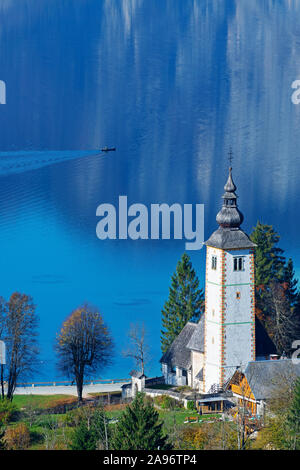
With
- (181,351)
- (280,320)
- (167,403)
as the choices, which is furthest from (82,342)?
(280,320)

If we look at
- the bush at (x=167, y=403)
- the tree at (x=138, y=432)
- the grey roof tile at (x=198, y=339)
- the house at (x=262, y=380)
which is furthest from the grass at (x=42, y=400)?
the tree at (x=138, y=432)

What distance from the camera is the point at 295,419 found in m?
45.3

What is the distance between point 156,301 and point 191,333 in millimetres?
22876

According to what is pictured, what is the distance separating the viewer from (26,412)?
55531 millimetres

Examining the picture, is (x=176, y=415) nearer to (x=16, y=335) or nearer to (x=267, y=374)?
(x=267, y=374)

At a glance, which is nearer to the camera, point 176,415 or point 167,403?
point 176,415

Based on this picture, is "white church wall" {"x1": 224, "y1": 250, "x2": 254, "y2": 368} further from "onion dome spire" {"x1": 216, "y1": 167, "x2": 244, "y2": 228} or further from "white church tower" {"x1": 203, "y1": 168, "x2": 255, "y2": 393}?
"onion dome spire" {"x1": 216, "y1": 167, "x2": 244, "y2": 228}

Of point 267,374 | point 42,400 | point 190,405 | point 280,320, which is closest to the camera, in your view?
point 267,374

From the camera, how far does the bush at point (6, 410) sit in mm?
53300

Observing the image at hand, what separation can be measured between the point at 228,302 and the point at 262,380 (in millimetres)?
5151

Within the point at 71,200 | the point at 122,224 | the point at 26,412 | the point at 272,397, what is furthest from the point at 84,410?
the point at 71,200

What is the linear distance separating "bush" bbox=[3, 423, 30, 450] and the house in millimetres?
9596
